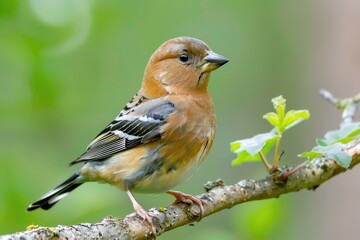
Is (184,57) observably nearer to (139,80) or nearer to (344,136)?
(344,136)

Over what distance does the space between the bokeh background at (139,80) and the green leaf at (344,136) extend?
37.5 inches

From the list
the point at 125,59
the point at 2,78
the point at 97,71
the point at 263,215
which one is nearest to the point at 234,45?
the point at 125,59

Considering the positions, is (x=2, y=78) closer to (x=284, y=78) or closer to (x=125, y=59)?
(x=125, y=59)

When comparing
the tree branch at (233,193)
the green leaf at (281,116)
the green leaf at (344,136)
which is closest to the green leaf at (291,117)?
the green leaf at (281,116)

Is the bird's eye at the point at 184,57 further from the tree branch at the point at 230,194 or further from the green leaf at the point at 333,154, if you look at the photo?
the green leaf at the point at 333,154

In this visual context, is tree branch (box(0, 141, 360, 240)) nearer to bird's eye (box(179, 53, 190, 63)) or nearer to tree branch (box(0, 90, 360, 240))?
tree branch (box(0, 90, 360, 240))

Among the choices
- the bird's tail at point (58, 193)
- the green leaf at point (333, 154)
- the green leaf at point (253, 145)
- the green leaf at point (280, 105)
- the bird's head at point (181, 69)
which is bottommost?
the bird's tail at point (58, 193)

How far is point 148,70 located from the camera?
5.32 m

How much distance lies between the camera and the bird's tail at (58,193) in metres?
4.87

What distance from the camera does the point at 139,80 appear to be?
9812mm

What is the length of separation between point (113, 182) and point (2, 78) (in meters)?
1.83

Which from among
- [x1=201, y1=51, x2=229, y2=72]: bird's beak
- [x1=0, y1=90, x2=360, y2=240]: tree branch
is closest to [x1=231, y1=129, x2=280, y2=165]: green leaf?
[x1=0, y1=90, x2=360, y2=240]: tree branch

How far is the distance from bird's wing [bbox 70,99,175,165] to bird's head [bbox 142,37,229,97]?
0.18 meters

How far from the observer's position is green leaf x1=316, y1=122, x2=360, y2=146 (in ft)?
12.5
